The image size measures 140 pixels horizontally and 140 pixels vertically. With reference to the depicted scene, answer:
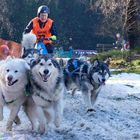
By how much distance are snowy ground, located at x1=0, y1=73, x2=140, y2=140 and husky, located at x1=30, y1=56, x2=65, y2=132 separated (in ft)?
1.02

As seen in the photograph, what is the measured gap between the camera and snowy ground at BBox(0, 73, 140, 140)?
6.80 meters

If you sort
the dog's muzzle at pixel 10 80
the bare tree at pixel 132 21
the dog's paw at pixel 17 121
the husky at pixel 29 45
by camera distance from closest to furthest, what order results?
the dog's muzzle at pixel 10 80
the dog's paw at pixel 17 121
the husky at pixel 29 45
the bare tree at pixel 132 21

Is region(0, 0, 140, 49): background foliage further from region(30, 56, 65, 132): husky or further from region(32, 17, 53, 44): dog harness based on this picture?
region(30, 56, 65, 132): husky

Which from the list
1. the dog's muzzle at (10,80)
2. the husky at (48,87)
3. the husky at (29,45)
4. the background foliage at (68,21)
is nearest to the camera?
the dog's muzzle at (10,80)

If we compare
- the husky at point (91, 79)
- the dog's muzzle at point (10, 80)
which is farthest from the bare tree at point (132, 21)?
the dog's muzzle at point (10, 80)

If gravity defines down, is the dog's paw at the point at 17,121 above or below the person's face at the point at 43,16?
below

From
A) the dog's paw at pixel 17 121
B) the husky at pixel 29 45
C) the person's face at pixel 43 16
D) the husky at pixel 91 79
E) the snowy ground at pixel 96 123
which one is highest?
the person's face at pixel 43 16

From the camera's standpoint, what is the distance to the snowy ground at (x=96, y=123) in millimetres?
6796

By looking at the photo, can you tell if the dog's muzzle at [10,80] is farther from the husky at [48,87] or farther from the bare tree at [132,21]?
the bare tree at [132,21]

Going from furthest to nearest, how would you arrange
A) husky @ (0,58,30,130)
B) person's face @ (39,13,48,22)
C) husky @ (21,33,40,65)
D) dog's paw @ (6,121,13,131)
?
person's face @ (39,13,48,22) < husky @ (21,33,40,65) < dog's paw @ (6,121,13,131) < husky @ (0,58,30,130)

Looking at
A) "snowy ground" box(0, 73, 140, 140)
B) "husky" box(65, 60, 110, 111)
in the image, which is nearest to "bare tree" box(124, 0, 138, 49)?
"snowy ground" box(0, 73, 140, 140)

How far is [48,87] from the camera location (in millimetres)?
6703

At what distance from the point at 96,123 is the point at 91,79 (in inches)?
47.2

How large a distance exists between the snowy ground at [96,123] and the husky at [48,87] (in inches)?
12.2
